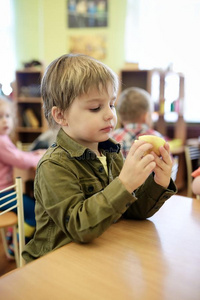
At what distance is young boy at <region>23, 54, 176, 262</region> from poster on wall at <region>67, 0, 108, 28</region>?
15.0 ft

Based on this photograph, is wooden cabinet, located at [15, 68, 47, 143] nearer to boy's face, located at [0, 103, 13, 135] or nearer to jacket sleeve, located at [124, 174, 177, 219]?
boy's face, located at [0, 103, 13, 135]

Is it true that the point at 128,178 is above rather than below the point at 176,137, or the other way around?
above

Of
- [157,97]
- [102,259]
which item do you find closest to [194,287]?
[102,259]

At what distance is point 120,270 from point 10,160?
1.83 meters

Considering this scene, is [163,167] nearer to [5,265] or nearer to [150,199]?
[150,199]

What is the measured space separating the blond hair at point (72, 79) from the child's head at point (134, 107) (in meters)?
1.74

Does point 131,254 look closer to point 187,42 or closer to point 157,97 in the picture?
point 157,97

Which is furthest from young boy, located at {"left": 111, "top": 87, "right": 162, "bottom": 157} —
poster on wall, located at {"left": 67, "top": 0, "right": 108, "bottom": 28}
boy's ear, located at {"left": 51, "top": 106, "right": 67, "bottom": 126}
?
poster on wall, located at {"left": 67, "top": 0, "right": 108, "bottom": 28}

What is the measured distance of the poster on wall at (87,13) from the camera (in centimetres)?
520

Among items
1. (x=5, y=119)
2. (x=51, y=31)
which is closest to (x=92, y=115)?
(x=5, y=119)

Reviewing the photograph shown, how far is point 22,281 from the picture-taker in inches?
28.3

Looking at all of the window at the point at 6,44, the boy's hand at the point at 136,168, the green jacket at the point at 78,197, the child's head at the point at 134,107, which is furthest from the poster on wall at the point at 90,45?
the boy's hand at the point at 136,168

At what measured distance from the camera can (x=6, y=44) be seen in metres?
5.98

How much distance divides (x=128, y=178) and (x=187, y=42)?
4.45 meters
